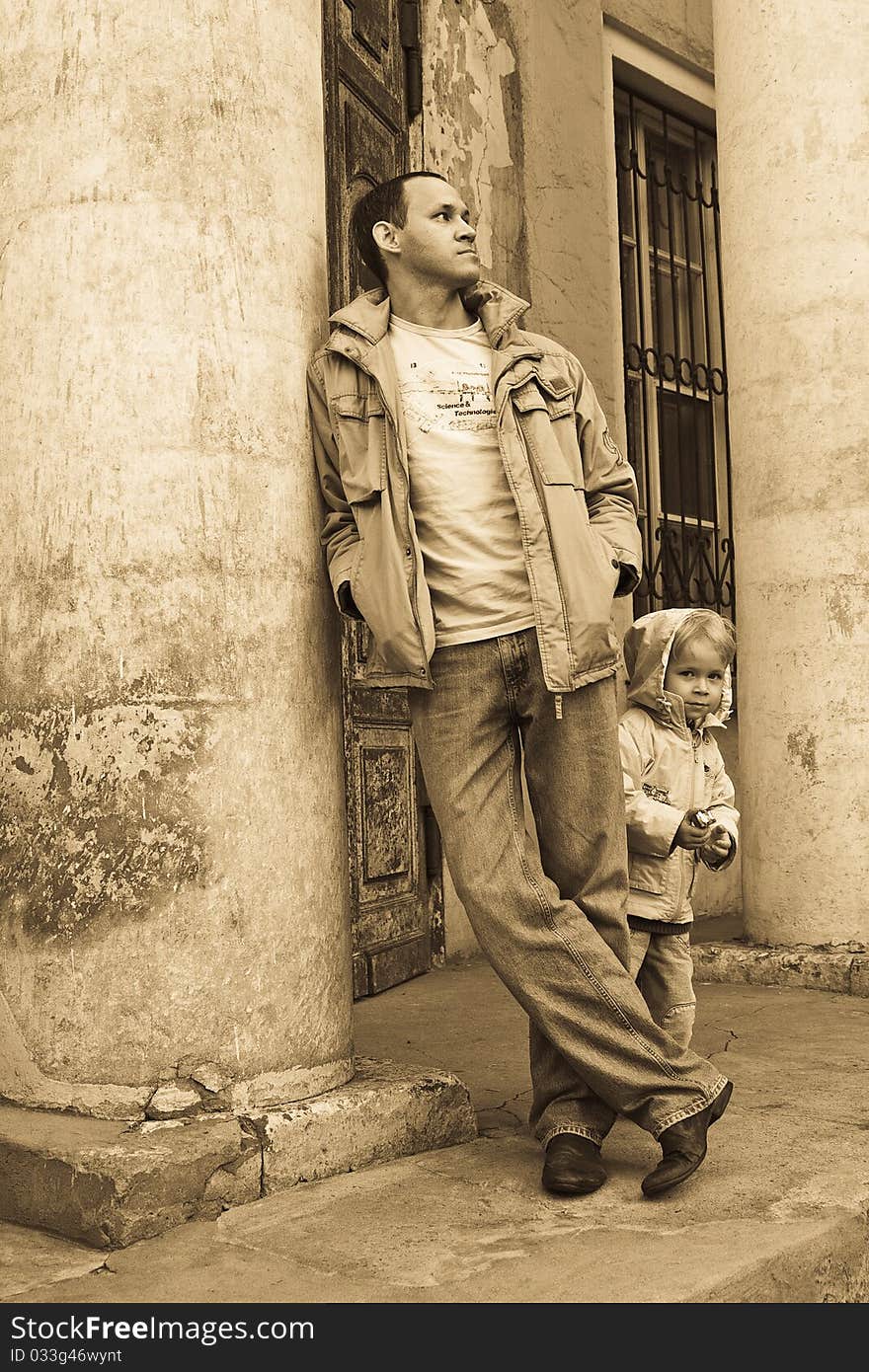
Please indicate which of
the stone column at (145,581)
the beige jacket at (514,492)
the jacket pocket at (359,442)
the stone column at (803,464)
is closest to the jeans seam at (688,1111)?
the stone column at (145,581)

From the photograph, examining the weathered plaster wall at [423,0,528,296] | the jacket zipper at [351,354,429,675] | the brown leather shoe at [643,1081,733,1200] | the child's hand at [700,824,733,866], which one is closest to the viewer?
the brown leather shoe at [643,1081,733,1200]

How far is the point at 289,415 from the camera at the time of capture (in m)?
2.86

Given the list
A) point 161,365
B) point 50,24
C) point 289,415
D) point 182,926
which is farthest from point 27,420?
point 182,926

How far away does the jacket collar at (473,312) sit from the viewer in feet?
9.20

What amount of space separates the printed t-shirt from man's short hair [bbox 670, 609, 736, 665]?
0.67 meters

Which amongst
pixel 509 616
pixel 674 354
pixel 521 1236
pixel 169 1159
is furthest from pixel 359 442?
pixel 674 354

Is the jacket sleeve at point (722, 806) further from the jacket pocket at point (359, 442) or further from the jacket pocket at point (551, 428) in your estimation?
the jacket pocket at point (359, 442)

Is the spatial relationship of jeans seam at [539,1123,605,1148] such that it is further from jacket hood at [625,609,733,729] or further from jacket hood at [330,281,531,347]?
jacket hood at [330,281,531,347]

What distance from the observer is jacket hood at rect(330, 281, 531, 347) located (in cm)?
281

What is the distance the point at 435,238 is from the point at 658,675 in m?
1.08

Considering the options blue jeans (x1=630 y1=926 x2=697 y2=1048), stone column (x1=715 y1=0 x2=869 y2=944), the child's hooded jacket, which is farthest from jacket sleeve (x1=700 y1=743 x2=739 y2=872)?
stone column (x1=715 y1=0 x2=869 y2=944)

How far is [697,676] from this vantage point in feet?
10.9

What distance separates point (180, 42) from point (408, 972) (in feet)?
10.5

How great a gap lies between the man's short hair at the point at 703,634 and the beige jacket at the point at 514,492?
471mm
